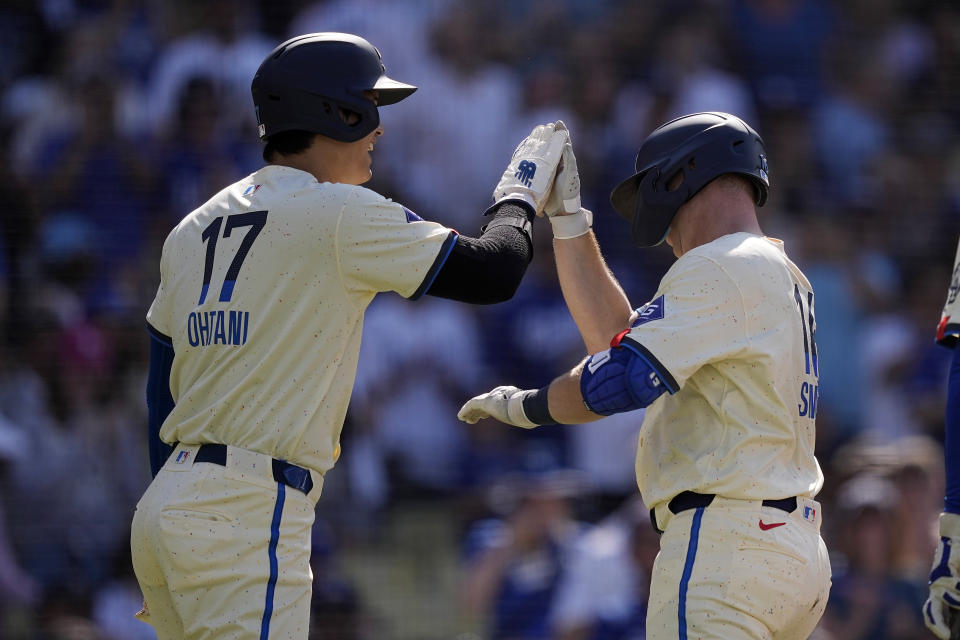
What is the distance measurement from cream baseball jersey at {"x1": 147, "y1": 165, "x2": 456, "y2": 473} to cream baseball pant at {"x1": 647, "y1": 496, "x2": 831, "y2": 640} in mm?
899

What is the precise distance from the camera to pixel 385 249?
10.0ft

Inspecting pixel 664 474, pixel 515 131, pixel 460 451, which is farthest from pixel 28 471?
pixel 664 474

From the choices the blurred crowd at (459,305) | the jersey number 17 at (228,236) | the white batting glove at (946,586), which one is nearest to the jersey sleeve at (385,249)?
the jersey number 17 at (228,236)

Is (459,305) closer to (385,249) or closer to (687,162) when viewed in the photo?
(687,162)

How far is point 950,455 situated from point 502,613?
11.6 feet

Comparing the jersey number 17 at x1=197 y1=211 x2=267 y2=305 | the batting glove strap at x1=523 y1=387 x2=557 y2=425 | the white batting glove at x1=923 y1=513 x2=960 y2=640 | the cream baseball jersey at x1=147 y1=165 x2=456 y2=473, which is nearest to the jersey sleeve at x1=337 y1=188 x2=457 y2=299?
the cream baseball jersey at x1=147 y1=165 x2=456 y2=473

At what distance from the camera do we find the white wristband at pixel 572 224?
3879 millimetres

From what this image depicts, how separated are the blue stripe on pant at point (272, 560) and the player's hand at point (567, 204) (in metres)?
1.35

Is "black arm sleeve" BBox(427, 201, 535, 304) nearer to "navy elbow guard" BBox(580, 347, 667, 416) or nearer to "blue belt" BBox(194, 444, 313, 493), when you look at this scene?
"navy elbow guard" BBox(580, 347, 667, 416)

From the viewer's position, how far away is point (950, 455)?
3.22 metres

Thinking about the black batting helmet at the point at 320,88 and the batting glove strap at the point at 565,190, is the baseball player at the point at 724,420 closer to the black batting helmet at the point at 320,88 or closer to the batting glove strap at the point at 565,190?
the batting glove strap at the point at 565,190

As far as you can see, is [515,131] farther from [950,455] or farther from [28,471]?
[950,455]

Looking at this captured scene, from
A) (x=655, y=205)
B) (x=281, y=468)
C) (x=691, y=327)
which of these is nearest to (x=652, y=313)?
(x=691, y=327)

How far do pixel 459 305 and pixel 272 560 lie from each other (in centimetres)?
441
